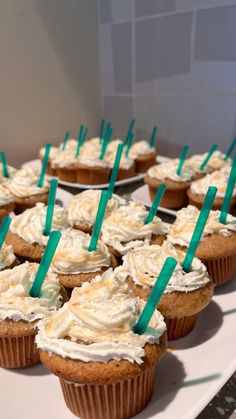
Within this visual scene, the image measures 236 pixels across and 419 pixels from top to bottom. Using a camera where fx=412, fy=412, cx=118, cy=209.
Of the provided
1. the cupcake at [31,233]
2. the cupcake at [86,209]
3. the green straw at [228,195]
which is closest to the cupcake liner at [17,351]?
the cupcake at [31,233]

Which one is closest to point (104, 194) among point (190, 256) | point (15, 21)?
point (190, 256)

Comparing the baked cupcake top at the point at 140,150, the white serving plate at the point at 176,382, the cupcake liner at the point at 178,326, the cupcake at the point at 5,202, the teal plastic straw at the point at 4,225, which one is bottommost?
the white serving plate at the point at 176,382

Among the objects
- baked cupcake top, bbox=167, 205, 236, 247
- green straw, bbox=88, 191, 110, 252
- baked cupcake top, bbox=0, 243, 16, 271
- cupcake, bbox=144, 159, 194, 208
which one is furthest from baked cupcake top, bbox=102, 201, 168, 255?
cupcake, bbox=144, 159, 194, 208

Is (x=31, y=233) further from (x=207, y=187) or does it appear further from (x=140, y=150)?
(x=140, y=150)

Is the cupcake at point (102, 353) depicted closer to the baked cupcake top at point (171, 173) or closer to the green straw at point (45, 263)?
the green straw at point (45, 263)

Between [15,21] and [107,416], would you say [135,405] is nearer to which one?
[107,416]

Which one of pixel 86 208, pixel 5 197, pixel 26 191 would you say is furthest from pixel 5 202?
pixel 86 208
